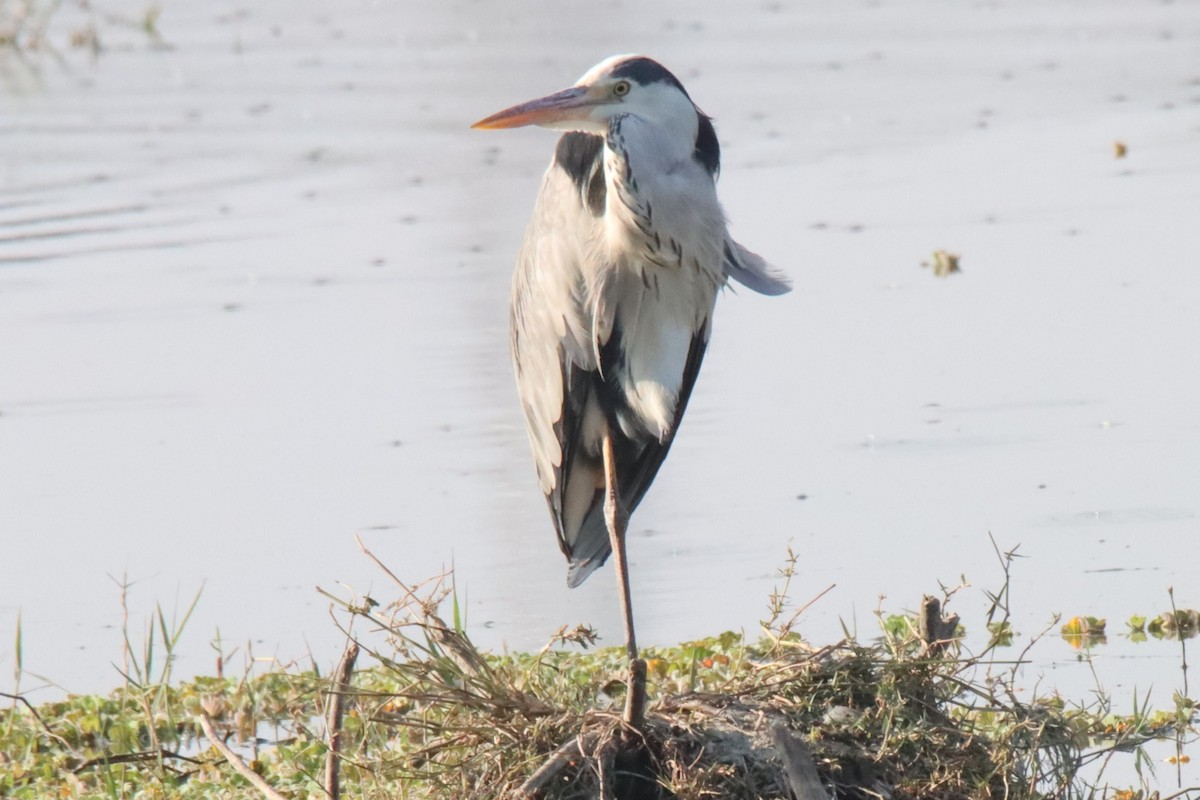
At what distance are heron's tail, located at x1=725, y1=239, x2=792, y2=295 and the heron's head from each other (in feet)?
2.11

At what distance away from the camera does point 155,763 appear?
16.8 ft

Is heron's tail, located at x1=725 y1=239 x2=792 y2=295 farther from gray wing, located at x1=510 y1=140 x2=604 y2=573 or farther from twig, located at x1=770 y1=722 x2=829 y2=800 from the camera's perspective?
twig, located at x1=770 y1=722 x2=829 y2=800

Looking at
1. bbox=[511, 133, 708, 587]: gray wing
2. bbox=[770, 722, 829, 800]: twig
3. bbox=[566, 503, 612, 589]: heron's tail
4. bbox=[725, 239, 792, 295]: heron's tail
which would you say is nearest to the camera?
bbox=[770, 722, 829, 800]: twig

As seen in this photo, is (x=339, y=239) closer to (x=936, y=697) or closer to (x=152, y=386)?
(x=152, y=386)

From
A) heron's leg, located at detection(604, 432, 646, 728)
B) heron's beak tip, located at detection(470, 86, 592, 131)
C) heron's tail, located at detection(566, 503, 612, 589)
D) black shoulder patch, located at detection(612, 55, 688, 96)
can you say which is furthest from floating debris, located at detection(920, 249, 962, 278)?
heron's beak tip, located at detection(470, 86, 592, 131)

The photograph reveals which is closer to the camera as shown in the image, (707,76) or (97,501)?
(97,501)

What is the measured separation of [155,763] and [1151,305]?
17.3 feet

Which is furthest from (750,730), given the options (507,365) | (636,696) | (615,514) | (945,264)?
(945,264)

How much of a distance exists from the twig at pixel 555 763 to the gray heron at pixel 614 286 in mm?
605

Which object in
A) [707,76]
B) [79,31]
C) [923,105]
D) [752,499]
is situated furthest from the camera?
[79,31]

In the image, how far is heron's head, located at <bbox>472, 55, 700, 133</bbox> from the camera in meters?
4.79

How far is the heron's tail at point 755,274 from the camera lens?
5.40 meters

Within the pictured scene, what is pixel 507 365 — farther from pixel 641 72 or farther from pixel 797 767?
pixel 797 767

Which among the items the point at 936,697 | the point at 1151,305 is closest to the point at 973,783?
the point at 936,697
